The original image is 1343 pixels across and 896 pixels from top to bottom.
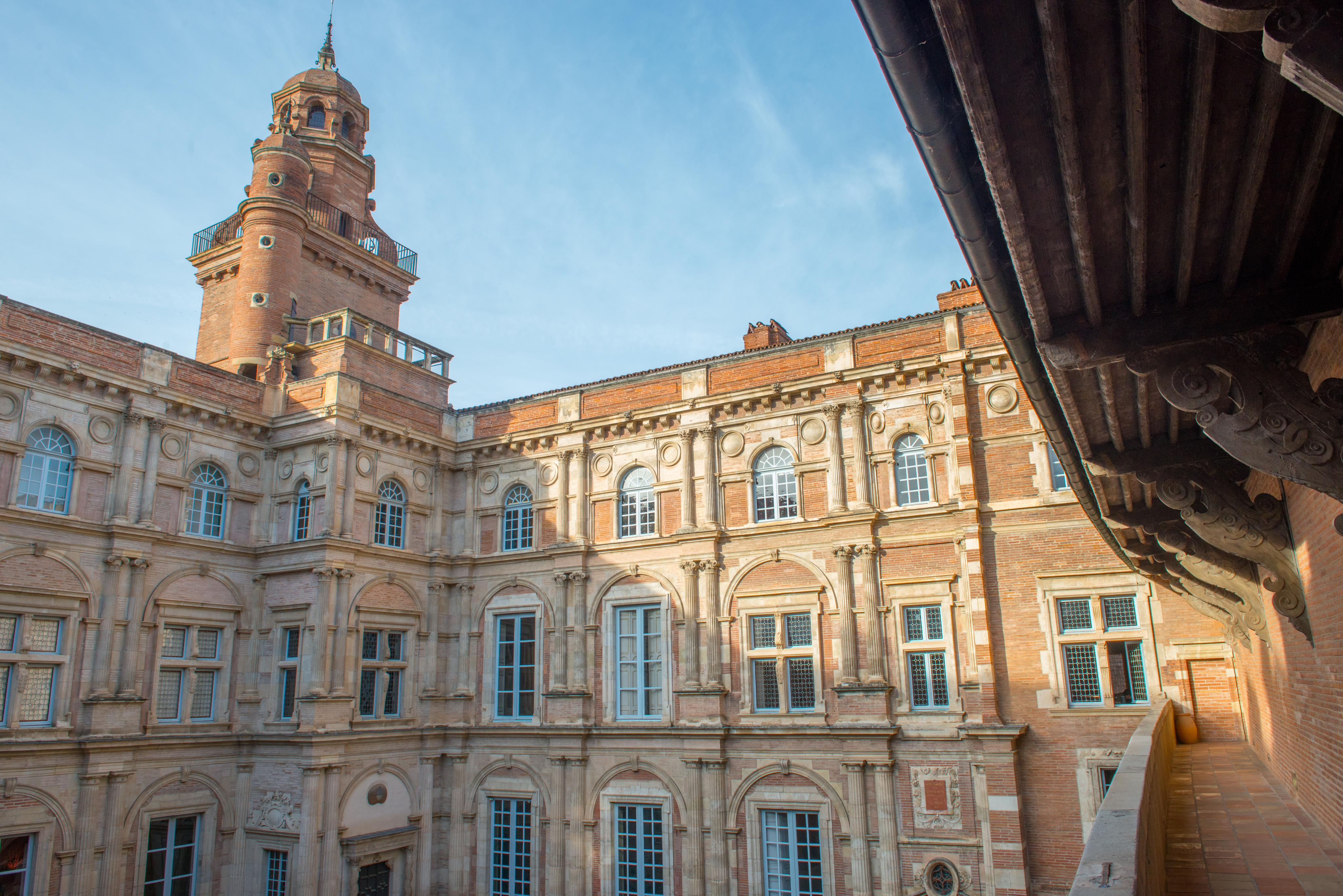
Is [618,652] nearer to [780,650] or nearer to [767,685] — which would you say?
[767,685]

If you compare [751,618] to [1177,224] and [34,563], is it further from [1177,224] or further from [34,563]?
[1177,224]

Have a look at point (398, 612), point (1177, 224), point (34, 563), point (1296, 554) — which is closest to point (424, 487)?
point (398, 612)

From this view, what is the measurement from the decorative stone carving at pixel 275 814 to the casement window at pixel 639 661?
7737 millimetres

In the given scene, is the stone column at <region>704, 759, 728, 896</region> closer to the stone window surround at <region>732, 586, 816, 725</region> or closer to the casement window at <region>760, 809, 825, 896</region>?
the casement window at <region>760, 809, 825, 896</region>

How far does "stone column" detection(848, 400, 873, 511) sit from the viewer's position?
2028 centimetres

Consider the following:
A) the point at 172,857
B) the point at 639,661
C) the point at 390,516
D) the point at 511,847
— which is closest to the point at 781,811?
the point at 639,661

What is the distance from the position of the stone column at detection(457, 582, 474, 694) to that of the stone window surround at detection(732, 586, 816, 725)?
780 cm

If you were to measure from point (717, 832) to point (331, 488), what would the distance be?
12.3 m

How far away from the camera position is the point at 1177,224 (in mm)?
4395

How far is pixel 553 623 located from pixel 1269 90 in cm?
2156

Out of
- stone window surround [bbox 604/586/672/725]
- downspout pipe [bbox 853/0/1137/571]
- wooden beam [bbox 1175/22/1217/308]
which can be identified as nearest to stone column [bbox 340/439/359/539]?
stone window surround [bbox 604/586/672/725]

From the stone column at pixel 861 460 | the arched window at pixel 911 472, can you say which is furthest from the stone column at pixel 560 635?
the arched window at pixel 911 472

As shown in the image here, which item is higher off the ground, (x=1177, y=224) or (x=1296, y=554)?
(x=1177, y=224)

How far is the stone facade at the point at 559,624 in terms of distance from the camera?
709 inches
